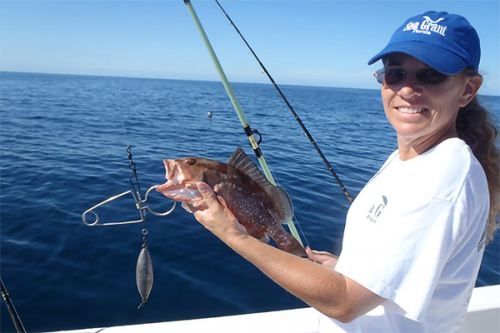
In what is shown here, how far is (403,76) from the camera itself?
72.9 inches

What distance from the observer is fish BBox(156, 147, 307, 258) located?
2604mm

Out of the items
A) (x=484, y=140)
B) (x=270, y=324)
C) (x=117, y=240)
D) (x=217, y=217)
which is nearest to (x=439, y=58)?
(x=484, y=140)

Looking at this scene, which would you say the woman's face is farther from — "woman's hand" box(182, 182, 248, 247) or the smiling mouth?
"woman's hand" box(182, 182, 248, 247)

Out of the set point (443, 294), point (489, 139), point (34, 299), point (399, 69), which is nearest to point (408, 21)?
point (399, 69)

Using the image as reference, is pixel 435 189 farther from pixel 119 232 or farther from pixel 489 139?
pixel 119 232

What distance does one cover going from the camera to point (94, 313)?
5.07 meters

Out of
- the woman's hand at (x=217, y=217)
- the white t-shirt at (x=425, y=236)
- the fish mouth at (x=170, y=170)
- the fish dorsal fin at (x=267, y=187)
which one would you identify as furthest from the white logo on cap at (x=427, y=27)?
the fish mouth at (x=170, y=170)

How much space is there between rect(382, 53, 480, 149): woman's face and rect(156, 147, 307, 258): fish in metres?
1.28

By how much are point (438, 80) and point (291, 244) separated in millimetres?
1697

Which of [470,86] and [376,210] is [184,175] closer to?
[376,210]

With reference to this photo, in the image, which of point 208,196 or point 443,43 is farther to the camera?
point 208,196

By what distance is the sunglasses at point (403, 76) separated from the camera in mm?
1715

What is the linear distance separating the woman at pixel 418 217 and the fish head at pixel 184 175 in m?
0.54

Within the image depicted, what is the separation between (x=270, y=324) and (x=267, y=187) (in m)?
1.34
